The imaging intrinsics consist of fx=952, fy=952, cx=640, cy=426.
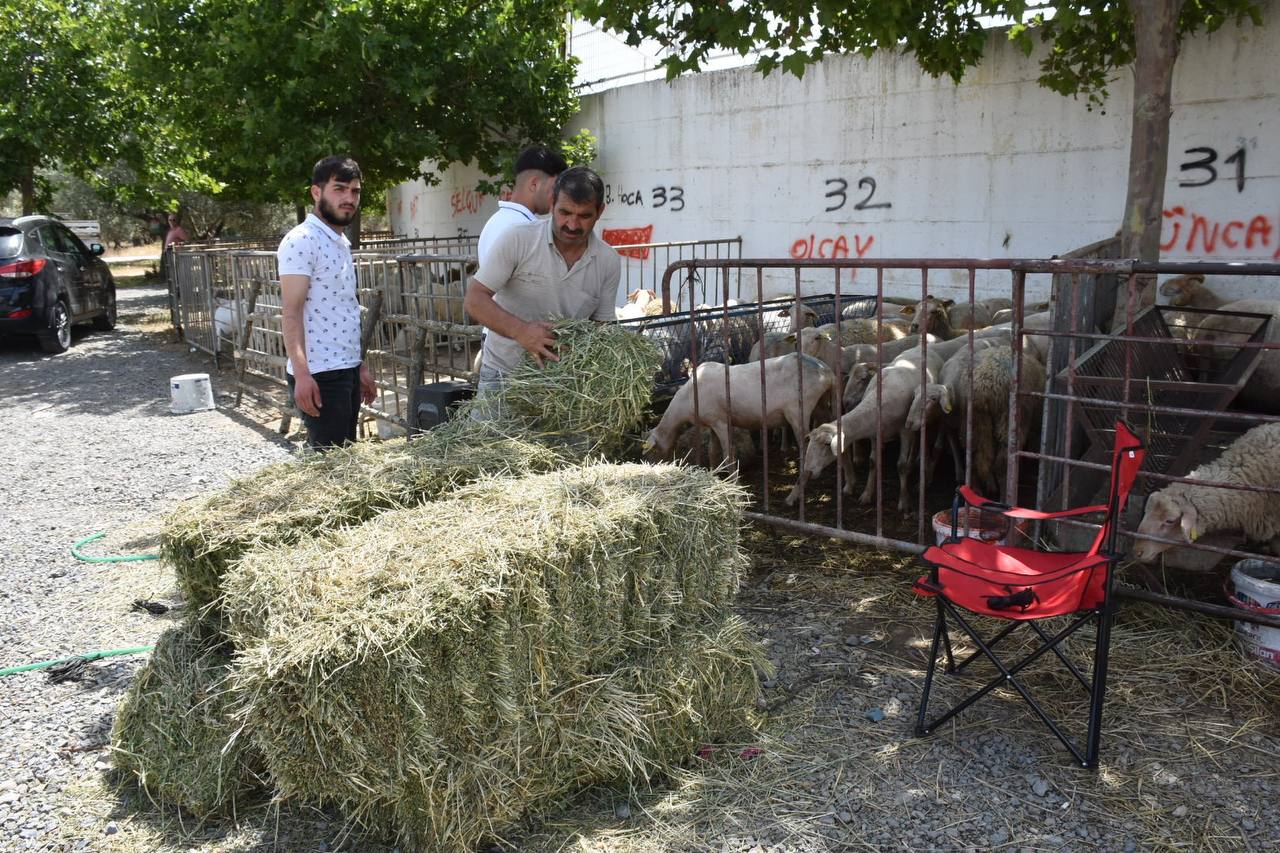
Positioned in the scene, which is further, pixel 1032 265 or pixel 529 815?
pixel 1032 265

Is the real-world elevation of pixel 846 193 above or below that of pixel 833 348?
above

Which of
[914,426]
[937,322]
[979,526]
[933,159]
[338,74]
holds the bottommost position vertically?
[979,526]

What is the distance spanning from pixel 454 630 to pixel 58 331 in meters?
14.2

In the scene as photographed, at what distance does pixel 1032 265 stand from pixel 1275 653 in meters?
1.83

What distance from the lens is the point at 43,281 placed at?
13.4 metres

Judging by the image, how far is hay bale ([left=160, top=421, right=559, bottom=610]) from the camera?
3135mm

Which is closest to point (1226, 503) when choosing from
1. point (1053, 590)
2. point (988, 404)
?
point (1053, 590)

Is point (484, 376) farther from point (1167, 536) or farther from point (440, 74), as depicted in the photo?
point (440, 74)

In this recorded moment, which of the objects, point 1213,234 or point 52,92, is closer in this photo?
point 1213,234

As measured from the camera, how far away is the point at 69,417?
393 inches

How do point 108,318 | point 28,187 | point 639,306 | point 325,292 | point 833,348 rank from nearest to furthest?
point 325,292 → point 833,348 → point 639,306 → point 108,318 → point 28,187

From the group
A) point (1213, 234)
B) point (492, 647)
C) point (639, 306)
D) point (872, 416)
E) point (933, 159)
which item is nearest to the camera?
point (492, 647)

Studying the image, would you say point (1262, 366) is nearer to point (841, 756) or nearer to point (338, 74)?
point (841, 756)

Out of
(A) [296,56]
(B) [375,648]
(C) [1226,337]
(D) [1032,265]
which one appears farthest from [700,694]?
(A) [296,56]
